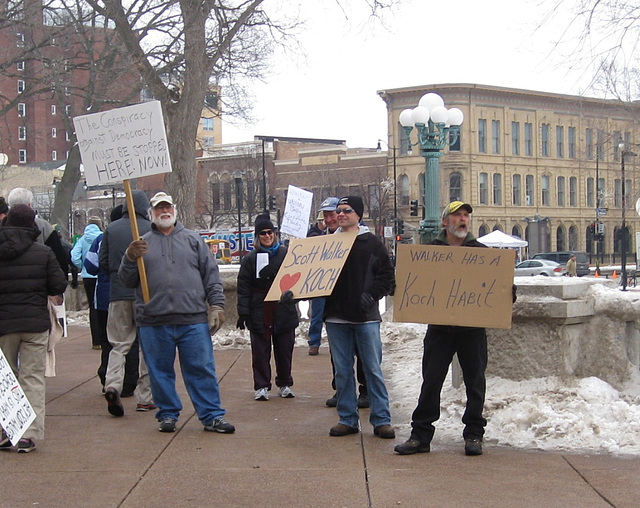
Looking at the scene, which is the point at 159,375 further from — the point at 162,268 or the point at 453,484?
the point at 453,484

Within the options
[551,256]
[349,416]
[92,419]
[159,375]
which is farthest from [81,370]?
[551,256]

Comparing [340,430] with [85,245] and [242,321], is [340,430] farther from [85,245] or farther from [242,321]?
[85,245]

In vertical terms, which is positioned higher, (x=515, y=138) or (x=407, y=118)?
(x=515, y=138)

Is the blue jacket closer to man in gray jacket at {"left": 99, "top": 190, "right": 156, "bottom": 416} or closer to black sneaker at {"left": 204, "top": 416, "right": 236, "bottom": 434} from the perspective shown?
man in gray jacket at {"left": 99, "top": 190, "right": 156, "bottom": 416}

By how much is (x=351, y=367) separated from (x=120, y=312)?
2353 millimetres

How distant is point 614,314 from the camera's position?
7652 mm

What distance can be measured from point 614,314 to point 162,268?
3.82 metres

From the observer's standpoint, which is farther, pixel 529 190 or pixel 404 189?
pixel 529 190

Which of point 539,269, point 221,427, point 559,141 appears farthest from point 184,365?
point 559,141

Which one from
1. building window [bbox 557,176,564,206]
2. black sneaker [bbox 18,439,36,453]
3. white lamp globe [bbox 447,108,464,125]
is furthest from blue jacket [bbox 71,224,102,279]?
building window [bbox 557,176,564,206]

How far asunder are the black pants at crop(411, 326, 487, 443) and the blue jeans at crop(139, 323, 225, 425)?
175 cm

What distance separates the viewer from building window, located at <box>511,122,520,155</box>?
7175 cm

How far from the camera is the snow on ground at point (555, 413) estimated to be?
6.50m

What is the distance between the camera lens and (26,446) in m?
6.59
